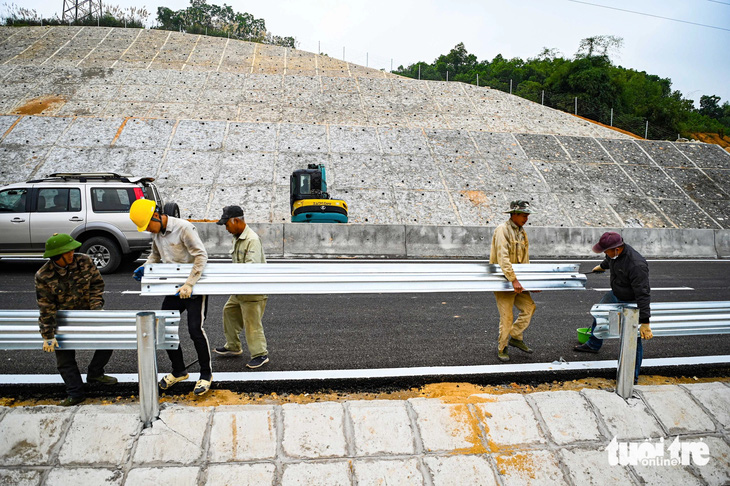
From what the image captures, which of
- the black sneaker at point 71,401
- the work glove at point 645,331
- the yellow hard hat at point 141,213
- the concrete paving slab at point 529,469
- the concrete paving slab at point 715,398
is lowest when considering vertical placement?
the concrete paving slab at point 529,469

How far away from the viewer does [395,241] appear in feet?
48.3

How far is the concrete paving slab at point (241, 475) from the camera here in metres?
3.46

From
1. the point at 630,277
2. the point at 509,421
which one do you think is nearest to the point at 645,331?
the point at 630,277

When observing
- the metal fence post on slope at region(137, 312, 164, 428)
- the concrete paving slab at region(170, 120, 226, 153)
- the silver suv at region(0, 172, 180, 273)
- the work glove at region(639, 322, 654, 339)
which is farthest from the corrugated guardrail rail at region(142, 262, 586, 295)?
the concrete paving slab at region(170, 120, 226, 153)

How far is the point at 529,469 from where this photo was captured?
3.76 metres

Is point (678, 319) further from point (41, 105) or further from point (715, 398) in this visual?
point (41, 105)

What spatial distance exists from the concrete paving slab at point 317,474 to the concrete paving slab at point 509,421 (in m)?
1.20

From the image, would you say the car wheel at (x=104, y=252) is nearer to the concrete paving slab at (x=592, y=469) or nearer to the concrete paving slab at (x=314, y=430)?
the concrete paving slab at (x=314, y=430)

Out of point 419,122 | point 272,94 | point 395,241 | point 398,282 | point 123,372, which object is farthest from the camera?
point 272,94

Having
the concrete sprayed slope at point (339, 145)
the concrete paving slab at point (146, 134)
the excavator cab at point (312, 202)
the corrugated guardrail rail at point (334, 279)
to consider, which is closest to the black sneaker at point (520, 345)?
the corrugated guardrail rail at point (334, 279)

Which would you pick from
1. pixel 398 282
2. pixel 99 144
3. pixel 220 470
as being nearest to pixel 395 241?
pixel 398 282

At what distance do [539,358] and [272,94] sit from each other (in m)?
24.3

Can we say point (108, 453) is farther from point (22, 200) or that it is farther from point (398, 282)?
point (22, 200)

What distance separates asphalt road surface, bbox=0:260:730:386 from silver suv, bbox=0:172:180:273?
30.6 inches
